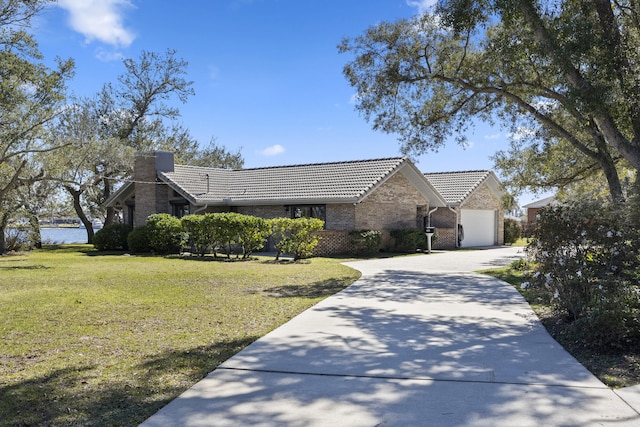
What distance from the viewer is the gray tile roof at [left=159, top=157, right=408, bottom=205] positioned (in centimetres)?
2452

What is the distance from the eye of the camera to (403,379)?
534 cm

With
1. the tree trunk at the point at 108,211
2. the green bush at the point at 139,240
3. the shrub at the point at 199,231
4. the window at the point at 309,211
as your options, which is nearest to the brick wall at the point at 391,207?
the window at the point at 309,211

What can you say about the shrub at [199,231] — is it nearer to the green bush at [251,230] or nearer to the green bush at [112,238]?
the green bush at [251,230]

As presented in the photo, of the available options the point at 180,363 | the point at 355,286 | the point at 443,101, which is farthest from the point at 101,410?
the point at 443,101

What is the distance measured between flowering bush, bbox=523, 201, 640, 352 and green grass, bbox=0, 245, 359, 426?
416 centimetres

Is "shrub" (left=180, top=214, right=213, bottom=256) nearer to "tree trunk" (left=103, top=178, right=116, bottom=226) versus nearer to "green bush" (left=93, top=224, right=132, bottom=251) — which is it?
"green bush" (left=93, top=224, right=132, bottom=251)

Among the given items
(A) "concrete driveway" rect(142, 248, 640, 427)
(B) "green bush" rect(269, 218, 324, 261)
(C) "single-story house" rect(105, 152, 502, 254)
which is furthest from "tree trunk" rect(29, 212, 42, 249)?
(A) "concrete driveway" rect(142, 248, 640, 427)

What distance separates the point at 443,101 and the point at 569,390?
13.5 metres

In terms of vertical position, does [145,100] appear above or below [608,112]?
above

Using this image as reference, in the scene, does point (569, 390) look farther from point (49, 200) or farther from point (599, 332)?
point (49, 200)

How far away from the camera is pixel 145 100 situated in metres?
39.8

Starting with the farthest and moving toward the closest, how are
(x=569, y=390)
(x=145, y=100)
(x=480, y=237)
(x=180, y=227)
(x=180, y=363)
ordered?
(x=145, y=100) < (x=480, y=237) < (x=180, y=227) < (x=180, y=363) < (x=569, y=390)

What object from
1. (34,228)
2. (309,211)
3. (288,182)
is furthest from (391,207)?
(34,228)

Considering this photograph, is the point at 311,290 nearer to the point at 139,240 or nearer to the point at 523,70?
the point at 523,70
